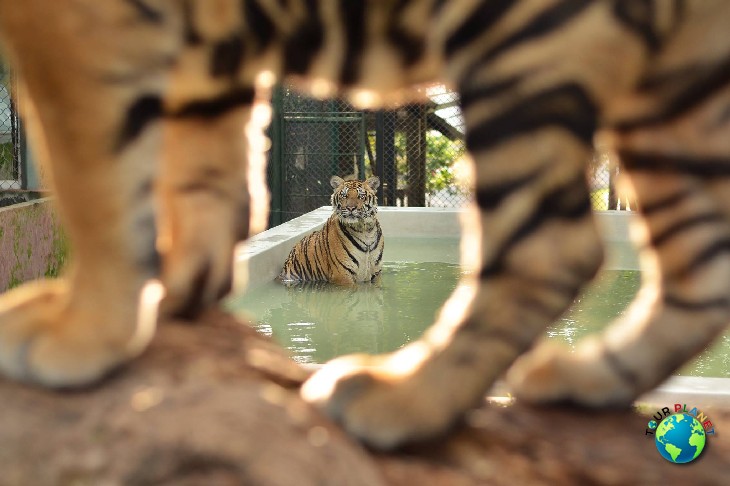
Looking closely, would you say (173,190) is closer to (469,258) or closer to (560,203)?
(469,258)

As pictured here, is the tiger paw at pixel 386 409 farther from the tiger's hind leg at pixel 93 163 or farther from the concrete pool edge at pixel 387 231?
the concrete pool edge at pixel 387 231

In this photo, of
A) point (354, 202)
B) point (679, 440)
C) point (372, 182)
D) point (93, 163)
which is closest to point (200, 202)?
point (93, 163)

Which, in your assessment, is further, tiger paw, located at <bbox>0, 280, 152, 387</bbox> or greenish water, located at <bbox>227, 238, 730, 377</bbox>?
greenish water, located at <bbox>227, 238, 730, 377</bbox>

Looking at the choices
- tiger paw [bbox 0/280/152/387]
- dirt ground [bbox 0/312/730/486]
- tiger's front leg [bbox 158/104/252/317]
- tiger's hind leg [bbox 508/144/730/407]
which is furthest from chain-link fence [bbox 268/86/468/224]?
tiger paw [bbox 0/280/152/387]

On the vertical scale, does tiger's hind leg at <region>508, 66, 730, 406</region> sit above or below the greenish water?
above

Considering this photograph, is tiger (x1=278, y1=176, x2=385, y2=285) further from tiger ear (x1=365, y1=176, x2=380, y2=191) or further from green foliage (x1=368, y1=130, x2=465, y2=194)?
green foliage (x1=368, y1=130, x2=465, y2=194)

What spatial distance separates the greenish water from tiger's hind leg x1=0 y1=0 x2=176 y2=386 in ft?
10.3

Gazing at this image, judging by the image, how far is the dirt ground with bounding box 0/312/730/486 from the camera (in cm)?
107

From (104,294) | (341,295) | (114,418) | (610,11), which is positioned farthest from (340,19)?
Result: (341,295)

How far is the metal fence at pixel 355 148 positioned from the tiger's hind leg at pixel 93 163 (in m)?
7.08

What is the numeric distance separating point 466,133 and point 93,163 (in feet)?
1.72

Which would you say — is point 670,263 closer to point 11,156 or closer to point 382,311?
point 382,311

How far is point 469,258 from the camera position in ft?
4.37

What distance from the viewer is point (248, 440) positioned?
108cm
